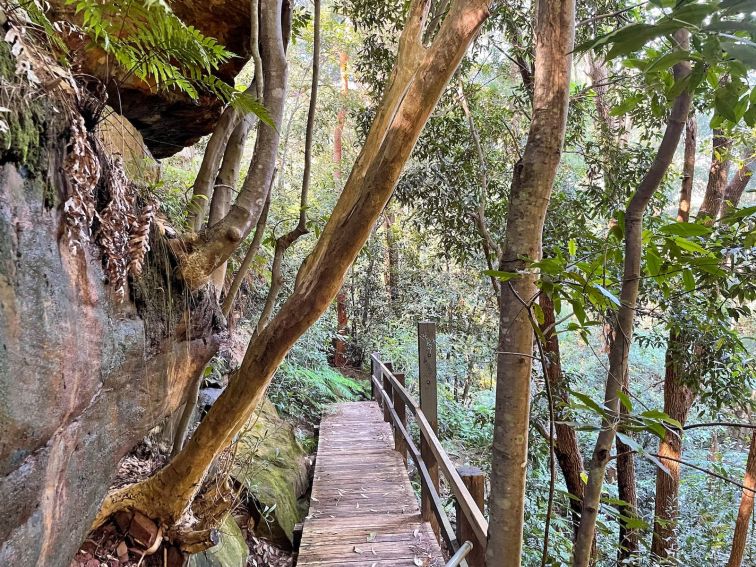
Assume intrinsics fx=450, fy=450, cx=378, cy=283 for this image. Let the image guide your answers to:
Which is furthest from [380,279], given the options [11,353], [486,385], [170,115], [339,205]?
[11,353]

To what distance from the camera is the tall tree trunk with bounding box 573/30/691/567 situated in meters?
1.03

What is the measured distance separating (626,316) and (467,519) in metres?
Result: 1.70

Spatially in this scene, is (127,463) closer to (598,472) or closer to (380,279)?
(598,472)

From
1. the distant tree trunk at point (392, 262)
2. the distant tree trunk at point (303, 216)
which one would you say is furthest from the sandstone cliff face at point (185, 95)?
the distant tree trunk at point (392, 262)

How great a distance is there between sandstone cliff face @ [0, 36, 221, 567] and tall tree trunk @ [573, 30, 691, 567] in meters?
1.54

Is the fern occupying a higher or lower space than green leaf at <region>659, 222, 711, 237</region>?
higher

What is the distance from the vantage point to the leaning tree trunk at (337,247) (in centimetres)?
197

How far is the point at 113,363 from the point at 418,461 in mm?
3033

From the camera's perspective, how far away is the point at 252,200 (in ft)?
8.70

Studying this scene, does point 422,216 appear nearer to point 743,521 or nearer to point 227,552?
point 227,552

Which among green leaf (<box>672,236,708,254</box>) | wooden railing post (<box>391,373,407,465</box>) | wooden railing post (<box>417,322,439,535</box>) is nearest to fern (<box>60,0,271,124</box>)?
green leaf (<box>672,236,708,254</box>)

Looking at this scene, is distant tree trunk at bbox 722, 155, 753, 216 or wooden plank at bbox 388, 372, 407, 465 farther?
wooden plank at bbox 388, 372, 407, 465

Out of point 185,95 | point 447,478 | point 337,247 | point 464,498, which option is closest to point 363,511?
point 447,478

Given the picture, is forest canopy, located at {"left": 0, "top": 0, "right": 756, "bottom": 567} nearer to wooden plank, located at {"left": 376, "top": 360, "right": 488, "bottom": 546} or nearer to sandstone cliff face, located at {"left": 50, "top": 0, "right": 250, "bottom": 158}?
sandstone cliff face, located at {"left": 50, "top": 0, "right": 250, "bottom": 158}
